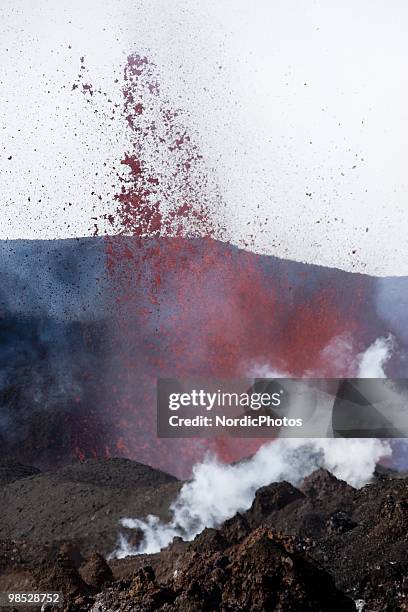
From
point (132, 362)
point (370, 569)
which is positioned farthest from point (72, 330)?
point (370, 569)

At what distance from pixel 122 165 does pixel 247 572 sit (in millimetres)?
6868

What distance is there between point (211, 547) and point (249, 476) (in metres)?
3.46

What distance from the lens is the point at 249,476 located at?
35.6 feet

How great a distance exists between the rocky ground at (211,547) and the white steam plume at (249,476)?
26 cm

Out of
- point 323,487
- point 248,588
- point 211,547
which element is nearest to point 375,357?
point 323,487

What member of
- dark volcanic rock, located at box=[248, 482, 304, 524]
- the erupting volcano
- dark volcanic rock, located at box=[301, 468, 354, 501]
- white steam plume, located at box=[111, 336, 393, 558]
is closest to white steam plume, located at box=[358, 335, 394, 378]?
the erupting volcano

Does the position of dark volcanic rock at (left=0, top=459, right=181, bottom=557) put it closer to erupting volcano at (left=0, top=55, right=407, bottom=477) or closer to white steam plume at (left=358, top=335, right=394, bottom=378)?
erupting volcano at (left=0, top=55, right=407, bottom=477)

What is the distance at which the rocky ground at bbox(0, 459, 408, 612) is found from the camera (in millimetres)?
4832

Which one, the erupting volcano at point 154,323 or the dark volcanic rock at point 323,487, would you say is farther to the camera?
the erupting volcano at point 154,323

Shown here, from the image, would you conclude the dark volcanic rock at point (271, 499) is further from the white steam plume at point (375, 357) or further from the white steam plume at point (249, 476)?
the white steam plume at point (375, 357)

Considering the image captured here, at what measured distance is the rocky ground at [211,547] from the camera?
4832mm

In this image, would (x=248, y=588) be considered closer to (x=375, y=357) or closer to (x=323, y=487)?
(x=323, y=487)

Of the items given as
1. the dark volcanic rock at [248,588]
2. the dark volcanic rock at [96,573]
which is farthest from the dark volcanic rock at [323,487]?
the dark volcanic rock at [248,588]

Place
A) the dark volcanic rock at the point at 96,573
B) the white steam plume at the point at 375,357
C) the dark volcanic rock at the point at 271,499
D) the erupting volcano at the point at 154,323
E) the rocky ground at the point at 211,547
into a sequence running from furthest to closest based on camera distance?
the white steam plume at the point at 375,357
the erupting volcano at the point at 154,323
the dark volcanic rock at the point at 271,499
the dark volcanic rock at the point at 96,573
the rocky ground at the point at 211,547
